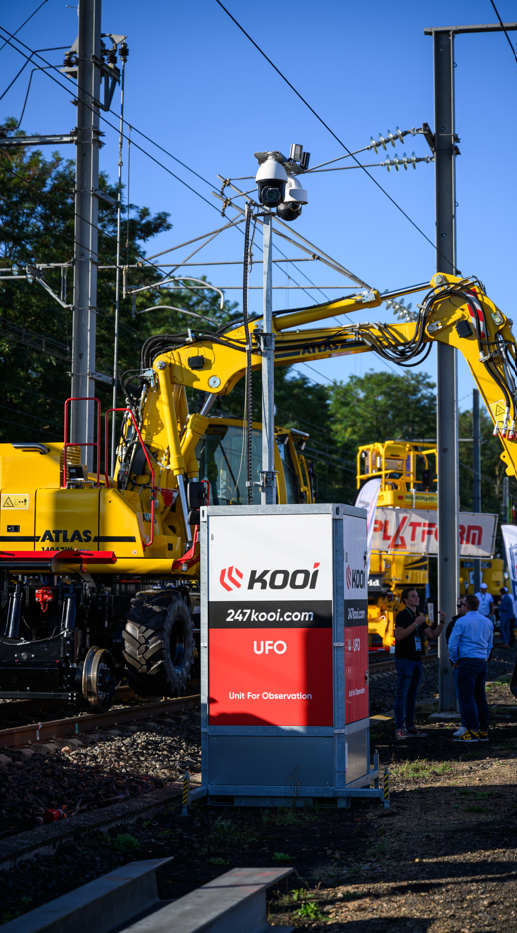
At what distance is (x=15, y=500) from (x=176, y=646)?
293 cm

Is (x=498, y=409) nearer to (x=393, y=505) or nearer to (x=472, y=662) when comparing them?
(x=472, y=662)

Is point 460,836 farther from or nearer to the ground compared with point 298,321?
nearer to the ground

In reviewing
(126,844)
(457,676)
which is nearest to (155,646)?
(457,676)

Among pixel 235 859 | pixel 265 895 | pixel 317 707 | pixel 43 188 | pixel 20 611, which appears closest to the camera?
pixel 265 895

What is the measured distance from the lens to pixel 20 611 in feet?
39.8

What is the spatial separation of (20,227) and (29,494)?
21.1 meters

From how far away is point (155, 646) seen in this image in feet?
41.3

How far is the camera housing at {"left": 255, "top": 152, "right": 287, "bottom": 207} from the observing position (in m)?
10.2

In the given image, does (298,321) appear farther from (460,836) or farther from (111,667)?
(460,836)

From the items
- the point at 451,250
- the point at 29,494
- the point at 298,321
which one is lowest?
the point at 29,494

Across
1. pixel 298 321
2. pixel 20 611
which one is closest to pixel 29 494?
pixel 20 611

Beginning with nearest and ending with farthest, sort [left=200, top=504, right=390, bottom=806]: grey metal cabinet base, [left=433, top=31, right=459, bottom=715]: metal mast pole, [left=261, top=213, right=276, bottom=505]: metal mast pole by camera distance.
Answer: [left=200, top=504, right=390, bottom=806]: grey metal cabinet base → [left=261, top=213, right=276, bottom=505]: metal mast pole → [left=433, top=31, right=459, bottom=715]: metal mast pole

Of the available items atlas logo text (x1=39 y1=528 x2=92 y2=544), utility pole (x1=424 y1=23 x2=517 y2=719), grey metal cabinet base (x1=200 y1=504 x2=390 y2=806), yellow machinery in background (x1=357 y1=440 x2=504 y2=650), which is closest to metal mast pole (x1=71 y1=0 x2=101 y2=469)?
atlas logo text (x1=39 y1=528 x2=92 y2=544)

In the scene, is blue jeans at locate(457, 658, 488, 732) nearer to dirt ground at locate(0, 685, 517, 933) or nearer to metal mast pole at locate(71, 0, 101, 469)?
dirt ground at locate(0, 685, 517, 933)
